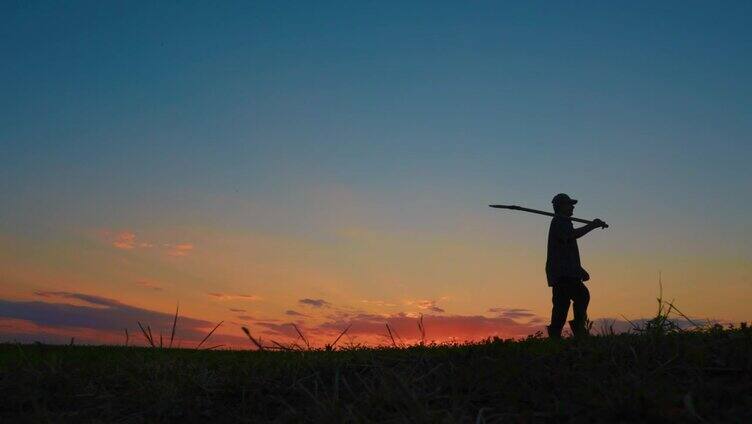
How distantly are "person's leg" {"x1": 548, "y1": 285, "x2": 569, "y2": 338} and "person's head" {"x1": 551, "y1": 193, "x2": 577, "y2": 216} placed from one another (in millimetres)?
1377

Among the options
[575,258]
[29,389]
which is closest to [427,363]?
[29,389]

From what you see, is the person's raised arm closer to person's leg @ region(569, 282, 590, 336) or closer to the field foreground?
Result: person's leg @ region(569, 282, 590, 336)

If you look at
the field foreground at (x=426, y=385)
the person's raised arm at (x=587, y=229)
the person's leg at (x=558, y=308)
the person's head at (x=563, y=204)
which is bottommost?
the field foreground at (x=426, y=385)

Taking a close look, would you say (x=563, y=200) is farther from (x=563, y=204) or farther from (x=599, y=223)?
(x=599, y=223)

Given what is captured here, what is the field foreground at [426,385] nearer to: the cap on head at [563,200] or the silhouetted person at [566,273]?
the silhouetted person at [566,273]

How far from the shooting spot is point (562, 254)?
12.2 meters

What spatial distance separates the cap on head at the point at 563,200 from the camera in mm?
12609

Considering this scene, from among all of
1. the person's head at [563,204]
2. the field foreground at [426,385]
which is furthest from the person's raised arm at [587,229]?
the field foreground at [426,385]

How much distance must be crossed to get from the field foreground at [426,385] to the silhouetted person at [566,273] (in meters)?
5.39

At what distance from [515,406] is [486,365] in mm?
1052

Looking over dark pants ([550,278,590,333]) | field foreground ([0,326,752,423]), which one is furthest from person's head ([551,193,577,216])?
field foreground ([0,326,752,423])

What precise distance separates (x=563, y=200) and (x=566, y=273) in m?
1.36

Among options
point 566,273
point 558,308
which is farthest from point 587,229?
point 558,308

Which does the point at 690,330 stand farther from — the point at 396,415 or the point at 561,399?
the point at 396,415
